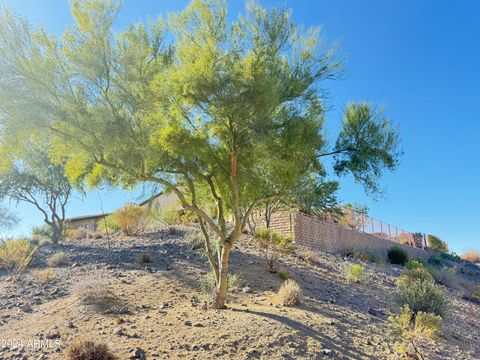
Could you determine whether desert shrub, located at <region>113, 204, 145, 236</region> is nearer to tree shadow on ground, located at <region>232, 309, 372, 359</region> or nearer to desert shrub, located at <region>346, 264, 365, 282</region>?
desert shrub, located at <region>346, 264, 365, 282</region>

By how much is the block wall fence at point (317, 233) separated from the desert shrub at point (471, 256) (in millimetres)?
21804

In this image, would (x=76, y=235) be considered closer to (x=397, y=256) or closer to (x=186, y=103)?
(x=186, y=103)

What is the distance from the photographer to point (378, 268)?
2073 centimetres

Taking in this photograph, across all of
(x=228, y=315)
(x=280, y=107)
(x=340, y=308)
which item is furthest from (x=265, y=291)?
(x=280, y=107)

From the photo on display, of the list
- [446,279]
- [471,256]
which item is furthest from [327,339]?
[471,256]

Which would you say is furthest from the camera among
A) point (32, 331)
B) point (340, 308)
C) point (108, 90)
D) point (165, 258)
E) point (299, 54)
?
point (165, 258)

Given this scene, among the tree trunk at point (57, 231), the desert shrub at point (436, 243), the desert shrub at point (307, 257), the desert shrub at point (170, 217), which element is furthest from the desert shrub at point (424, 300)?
the desert shrub at point (436, 243)

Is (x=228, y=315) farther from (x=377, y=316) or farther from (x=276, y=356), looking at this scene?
(x=377, y=316)

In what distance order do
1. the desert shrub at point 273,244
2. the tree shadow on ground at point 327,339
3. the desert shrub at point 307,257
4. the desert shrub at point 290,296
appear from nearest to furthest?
the tree shadow on ground at point 327,339 < the desert shrub at point 290,296 < the desert shrub at point 273,244 < the desert shrub at point 307,257

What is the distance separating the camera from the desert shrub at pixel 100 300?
9.10 meters

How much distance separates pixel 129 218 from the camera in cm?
1859

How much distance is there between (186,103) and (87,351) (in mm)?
5292

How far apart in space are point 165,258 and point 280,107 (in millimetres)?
7114

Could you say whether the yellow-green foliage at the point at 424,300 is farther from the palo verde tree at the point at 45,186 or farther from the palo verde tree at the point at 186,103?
the palo verde tree at the point at 45,186
